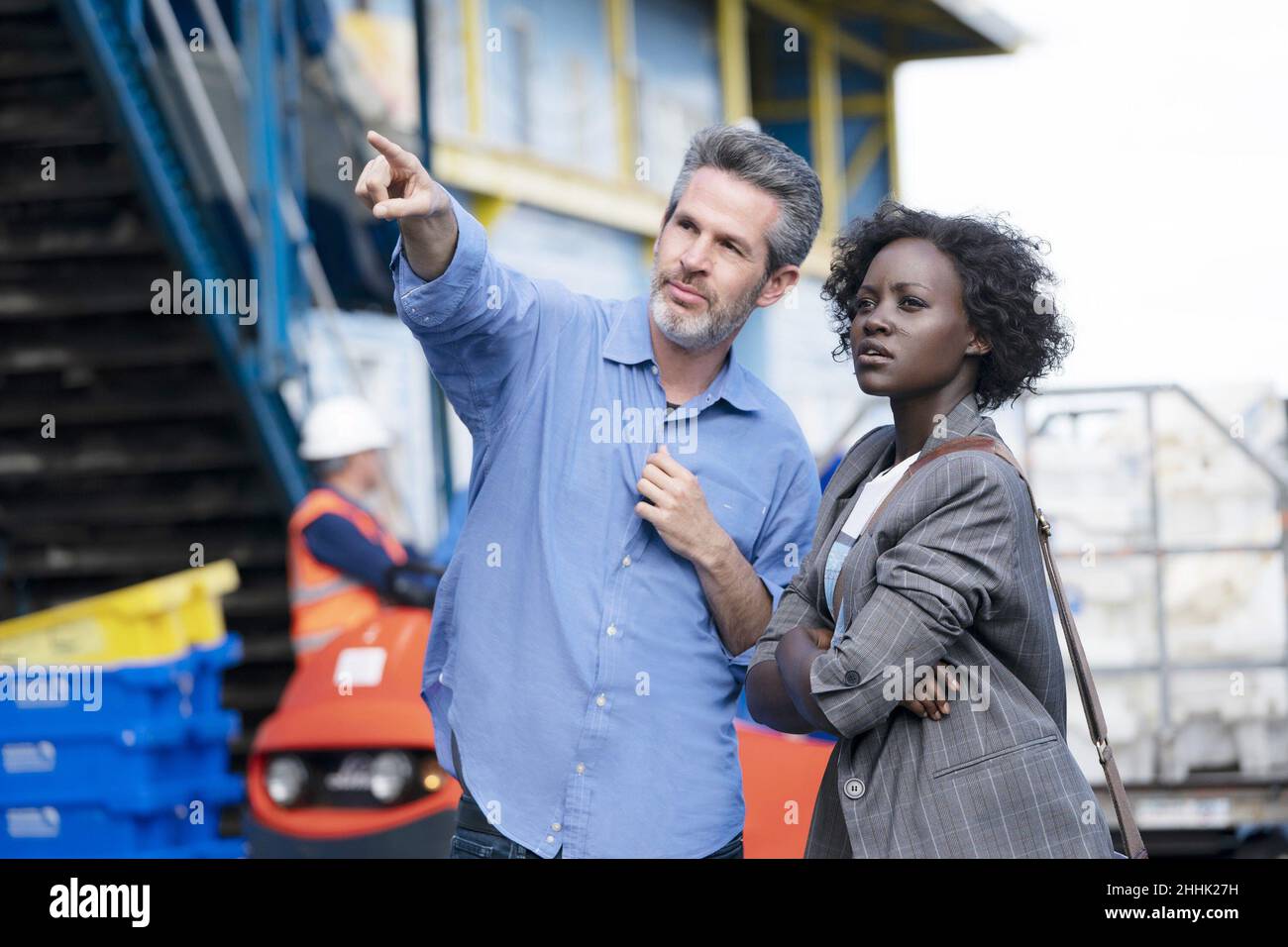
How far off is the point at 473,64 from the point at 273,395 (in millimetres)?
2986

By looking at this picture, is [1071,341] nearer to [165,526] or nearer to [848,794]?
[848,794]

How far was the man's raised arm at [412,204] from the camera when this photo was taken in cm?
214

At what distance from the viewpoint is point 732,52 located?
8.48 m

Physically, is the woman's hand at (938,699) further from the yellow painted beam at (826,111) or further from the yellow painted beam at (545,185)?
the yellow painted beam at (545,185)

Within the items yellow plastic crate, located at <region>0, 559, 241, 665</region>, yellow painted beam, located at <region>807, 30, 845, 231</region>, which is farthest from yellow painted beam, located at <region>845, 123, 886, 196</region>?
yellow plastic crate, located at <region>0, 559, 241, 665</region>

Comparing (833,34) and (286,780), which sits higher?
(833,34)

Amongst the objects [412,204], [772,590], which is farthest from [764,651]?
[412,204]

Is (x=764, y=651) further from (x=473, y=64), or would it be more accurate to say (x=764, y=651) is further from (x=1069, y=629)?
(x=473, y=64)

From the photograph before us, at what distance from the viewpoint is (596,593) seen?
2.37 metres

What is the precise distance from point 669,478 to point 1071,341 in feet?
1.98

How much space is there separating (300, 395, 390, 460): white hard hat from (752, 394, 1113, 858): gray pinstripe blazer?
324 cm

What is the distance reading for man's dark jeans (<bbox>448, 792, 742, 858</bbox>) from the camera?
233cm

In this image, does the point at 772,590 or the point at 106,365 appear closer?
the point at 772,590
